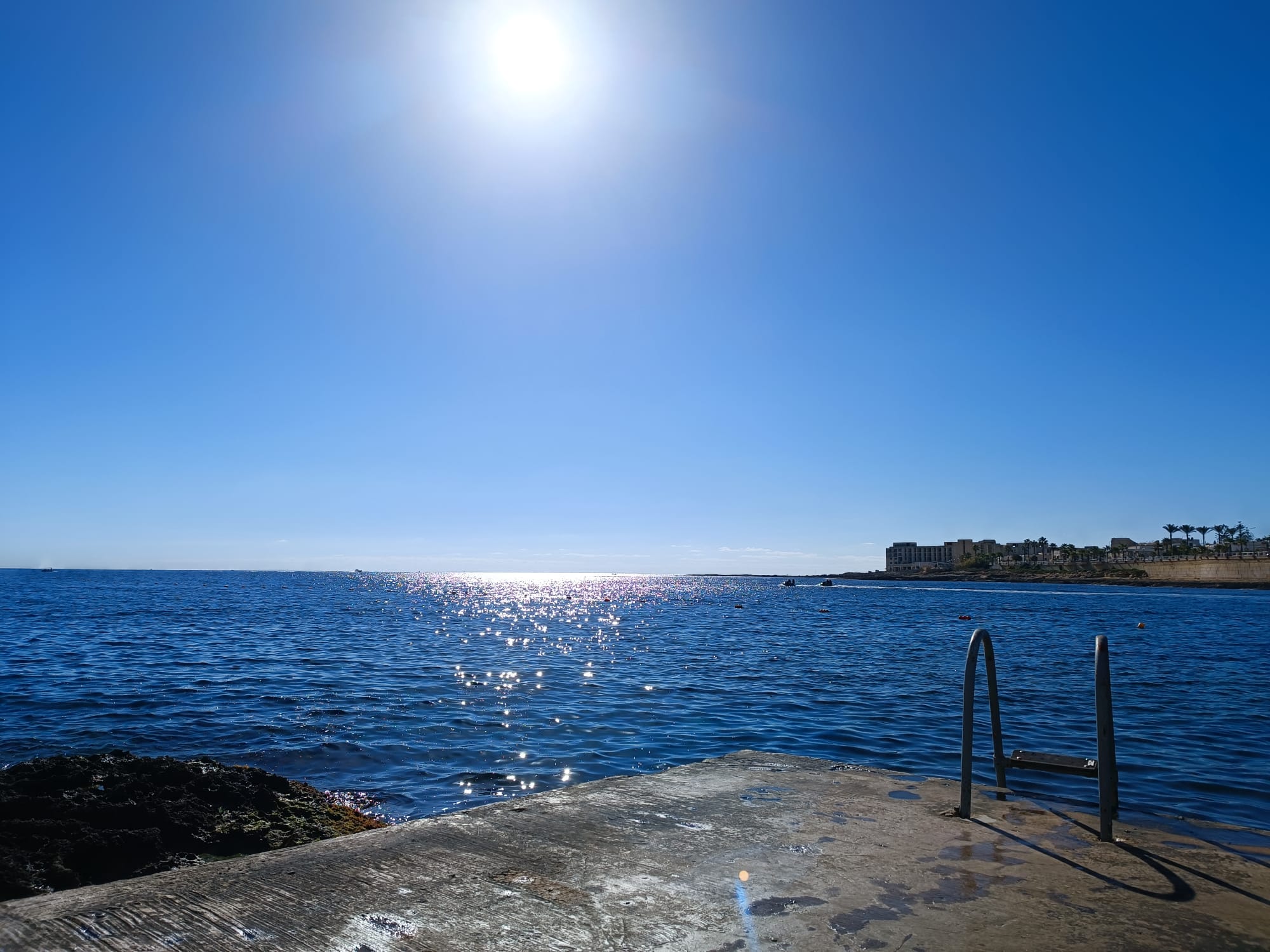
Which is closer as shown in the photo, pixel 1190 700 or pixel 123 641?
pixel 1190 700

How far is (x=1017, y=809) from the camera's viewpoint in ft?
20.7

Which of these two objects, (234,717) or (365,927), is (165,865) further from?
(234,717)

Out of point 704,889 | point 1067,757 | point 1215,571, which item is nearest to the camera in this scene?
point 704,889

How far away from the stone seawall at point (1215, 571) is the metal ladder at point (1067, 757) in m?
146

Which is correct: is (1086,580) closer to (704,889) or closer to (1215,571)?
(1215,571)

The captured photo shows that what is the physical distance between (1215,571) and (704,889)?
159583mm

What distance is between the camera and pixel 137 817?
7184 mm

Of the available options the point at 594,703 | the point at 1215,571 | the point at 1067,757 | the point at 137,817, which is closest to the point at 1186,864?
the point at 1067,757

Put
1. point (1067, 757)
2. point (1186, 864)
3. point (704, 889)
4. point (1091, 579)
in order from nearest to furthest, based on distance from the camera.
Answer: point (704, 889), point (1186, 864), point (1067, 757), point (1091, 579)

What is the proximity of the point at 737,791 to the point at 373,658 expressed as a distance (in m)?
22.0

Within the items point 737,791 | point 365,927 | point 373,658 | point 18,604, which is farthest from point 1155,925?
point 18,604

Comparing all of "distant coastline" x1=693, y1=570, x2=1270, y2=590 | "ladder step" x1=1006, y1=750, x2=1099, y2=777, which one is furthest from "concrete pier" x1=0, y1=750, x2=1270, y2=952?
"distant coastline" x1=693, y1=570, x2=1270, y2=590

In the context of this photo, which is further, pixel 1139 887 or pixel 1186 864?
pixel 1186 864

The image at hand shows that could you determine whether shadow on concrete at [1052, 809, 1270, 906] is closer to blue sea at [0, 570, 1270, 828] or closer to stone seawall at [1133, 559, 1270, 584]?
blue sea at [0, 570, 1270, 828]
